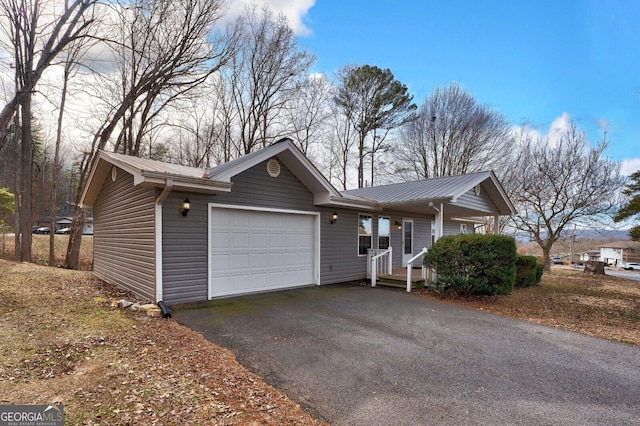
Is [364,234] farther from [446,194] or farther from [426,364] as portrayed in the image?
[426,364]

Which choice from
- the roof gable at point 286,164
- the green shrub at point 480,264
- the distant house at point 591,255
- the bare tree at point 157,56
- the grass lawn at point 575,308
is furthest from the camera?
the distant house at point 591,255

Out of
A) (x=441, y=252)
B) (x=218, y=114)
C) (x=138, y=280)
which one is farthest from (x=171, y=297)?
(x=218, y=114)

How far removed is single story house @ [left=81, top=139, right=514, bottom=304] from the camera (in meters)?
6.41

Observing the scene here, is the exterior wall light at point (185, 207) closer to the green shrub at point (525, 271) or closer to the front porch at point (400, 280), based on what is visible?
the front porch at point (400, 280)

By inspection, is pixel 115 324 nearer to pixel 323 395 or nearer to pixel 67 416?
pixel 67 416

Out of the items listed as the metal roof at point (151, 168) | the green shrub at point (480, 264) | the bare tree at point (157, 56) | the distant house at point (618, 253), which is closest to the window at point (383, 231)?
the green shrub at point (480, 264)

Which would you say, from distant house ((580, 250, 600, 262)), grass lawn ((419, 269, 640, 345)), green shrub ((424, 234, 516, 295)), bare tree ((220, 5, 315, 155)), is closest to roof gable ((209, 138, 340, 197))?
green shrub ((424, 234, 516, 295))

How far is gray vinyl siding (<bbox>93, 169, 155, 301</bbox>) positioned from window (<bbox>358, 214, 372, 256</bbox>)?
20.2 feet

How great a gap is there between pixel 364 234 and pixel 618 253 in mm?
66024

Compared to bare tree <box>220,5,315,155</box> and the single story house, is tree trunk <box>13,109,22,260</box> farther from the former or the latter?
bare tree <box>220,5,315,155</box>

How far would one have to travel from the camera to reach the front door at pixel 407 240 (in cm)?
1209

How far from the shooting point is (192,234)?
669cm

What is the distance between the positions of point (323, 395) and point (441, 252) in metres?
5.78

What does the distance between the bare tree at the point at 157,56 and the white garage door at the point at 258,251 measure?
29.0 ft
